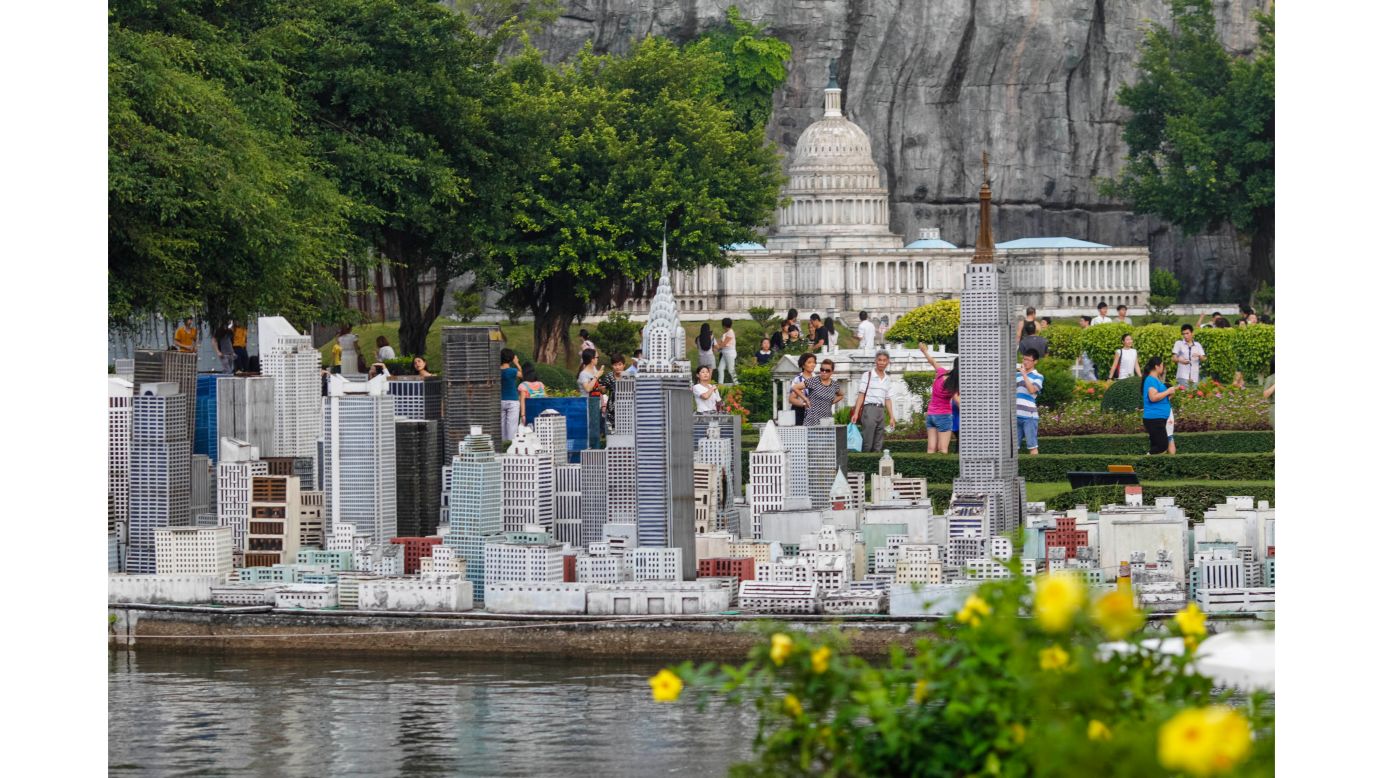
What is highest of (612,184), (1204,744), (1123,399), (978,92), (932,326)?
(978,92)

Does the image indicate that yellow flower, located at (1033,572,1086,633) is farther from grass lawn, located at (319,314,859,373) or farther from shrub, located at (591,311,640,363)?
shrub, located at (591,311,640,363)

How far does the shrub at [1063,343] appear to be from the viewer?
162 feet

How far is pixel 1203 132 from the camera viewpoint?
72688mm

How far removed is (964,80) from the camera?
82688mm

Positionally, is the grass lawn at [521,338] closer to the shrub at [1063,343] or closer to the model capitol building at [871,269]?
the shrub at [1063,343]

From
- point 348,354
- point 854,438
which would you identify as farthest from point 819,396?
point 348,354

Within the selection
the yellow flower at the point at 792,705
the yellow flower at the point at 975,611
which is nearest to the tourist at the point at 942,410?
the yellow flower at the point at 975,611

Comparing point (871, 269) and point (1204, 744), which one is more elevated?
point (871, 269)

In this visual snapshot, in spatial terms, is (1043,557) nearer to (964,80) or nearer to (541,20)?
(541,20)

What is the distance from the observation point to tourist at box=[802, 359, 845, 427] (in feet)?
121

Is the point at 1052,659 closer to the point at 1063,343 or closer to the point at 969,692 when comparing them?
the point at 969,692

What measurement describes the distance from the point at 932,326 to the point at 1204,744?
5227 cm

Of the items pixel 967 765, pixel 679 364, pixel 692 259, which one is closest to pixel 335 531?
pixel 679 364

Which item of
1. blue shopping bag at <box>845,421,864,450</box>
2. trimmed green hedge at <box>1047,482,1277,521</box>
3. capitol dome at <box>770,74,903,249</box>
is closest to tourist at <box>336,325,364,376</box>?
blue shopping bag at <box>845,421,864,450</box>
